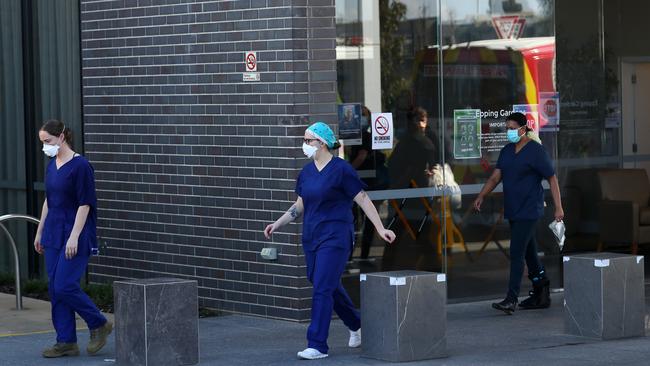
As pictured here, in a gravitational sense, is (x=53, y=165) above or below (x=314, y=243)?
above

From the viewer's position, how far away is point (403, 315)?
963cm

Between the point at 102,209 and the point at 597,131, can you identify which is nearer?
the point at 102,209

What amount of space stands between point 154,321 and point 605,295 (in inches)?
145

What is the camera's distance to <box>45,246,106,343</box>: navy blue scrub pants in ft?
32.6

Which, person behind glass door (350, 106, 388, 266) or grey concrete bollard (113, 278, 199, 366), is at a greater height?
person behind glass door (350, 106, 388, 266)

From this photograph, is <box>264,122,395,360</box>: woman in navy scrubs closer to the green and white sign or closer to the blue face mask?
the blue face mask

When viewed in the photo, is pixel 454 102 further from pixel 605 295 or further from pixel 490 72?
pixel 605 295

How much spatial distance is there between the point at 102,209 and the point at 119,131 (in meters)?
0.89

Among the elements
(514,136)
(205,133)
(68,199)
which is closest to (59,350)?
(68,199)

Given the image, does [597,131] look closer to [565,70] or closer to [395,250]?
[565,70]

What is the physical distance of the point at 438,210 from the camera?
12844 mm

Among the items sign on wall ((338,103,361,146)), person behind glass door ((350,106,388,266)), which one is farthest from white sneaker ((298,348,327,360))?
sign on wall ((338,103,361,146))

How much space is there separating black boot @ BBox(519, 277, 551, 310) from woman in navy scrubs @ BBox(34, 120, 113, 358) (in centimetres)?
439

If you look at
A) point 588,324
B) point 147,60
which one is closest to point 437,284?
point 588,324
